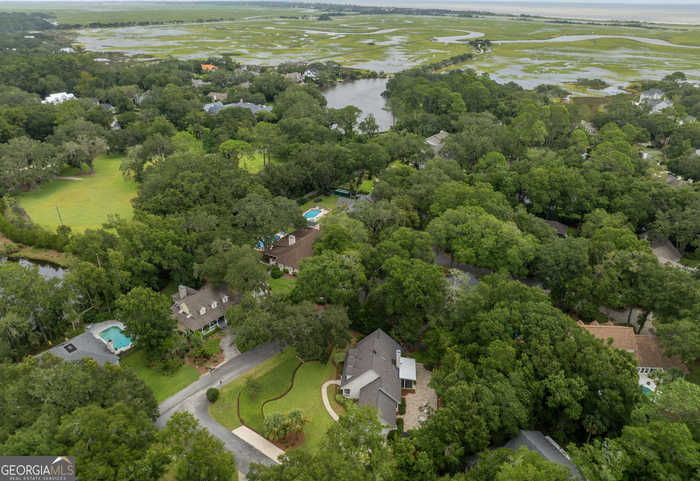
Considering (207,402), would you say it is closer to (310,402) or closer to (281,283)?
(310,402)

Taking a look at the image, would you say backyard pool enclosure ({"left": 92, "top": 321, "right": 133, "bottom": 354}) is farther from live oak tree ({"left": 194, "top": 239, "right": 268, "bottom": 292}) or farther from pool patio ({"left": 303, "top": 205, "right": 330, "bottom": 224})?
pool patio ({"left": 303, "top": 205, "right": 330, "bottom": 224})

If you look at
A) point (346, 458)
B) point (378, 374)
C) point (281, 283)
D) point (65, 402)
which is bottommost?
point (281, 283)

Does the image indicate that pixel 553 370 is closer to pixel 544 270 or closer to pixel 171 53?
pixel 544 270

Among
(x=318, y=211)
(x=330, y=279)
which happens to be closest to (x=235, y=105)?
(x=318, y=211)

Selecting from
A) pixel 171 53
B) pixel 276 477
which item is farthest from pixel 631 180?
pixel 171 53

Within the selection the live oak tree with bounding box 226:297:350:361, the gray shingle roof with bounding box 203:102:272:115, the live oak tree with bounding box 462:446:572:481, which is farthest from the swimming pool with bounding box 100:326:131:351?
the gray shingle roof with bounding box 203:102:272:115

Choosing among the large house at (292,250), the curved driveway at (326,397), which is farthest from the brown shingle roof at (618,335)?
the large house at (292,250)
